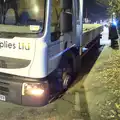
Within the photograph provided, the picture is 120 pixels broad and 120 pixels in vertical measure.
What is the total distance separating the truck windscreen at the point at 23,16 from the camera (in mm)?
4836

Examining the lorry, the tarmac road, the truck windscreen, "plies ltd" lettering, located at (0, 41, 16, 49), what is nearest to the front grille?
the lorry

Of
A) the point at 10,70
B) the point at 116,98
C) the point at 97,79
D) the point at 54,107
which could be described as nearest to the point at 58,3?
the point at 10,70

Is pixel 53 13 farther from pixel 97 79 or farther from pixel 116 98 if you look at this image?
pixel 97 79

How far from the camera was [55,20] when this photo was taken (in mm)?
5219

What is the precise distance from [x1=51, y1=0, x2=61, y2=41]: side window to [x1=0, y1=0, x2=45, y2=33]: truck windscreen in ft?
1.02

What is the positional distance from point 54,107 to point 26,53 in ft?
5.30

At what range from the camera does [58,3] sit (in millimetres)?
5301

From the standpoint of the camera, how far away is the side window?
5.11m

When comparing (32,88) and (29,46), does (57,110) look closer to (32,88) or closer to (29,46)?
(32,88)

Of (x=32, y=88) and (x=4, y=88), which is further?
(x=4, y=88)

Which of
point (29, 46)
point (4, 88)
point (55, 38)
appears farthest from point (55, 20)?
point (4, 88)

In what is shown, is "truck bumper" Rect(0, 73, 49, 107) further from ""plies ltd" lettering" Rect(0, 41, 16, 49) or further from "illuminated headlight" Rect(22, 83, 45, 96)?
""plies ltd" lettering" Rect(0, 41, 16, 49)

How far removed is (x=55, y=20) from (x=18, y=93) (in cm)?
162

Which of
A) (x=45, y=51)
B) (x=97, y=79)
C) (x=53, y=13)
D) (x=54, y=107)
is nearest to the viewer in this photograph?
(x=45, y=51)
